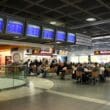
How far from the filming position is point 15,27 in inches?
220

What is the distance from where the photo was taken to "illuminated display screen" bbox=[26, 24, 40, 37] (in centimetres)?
601

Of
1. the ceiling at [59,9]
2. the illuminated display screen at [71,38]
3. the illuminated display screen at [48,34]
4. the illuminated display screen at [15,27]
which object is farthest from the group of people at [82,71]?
the illuminated display screen at [15,27]

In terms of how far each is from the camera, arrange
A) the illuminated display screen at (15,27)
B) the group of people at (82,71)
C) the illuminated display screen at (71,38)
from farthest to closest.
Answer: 1. the group of people at (82,71)
2. the illuminated display screen at (71,38)
3. the illuminated display screen at (15,27)

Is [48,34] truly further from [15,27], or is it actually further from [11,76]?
[11,76]

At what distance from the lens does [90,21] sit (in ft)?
23.8

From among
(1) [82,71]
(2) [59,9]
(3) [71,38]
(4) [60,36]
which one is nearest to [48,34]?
(4) [60,36]

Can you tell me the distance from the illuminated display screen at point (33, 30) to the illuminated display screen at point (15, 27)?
0.25 m

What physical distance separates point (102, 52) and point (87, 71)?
11568 mm

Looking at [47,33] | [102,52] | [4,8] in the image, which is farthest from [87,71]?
[102,52]

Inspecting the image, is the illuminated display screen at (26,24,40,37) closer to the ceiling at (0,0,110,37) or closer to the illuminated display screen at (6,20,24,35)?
the illuminated display screen at (6,20,24,35)

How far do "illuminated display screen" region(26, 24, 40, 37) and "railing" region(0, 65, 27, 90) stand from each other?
5.06 metres

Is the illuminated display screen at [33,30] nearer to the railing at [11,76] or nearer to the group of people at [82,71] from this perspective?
the railing at [11,76]

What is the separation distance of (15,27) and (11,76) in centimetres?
660

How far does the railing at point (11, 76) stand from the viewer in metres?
10.8
